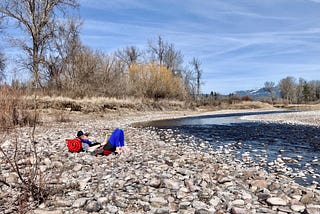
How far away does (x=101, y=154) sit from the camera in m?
8.16

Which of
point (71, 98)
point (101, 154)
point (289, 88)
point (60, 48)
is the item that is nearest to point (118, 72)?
point (60, 48)

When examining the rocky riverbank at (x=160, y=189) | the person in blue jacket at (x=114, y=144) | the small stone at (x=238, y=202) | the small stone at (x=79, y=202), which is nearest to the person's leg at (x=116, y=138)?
the person in blue jacket at (x=114, y=144)

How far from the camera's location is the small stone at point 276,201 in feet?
15.3

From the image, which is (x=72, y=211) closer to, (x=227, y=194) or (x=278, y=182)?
(x=227, y=194)

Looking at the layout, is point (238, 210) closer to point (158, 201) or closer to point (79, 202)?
point (158, 201)

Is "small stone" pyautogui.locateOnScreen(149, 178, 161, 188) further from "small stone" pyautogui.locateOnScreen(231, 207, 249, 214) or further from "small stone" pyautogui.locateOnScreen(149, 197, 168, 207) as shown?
"small stone" pyautogui.locateOnScreen(231, 207, 249, 214)

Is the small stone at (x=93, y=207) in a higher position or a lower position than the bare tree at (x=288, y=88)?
lower

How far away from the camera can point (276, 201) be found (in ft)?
15.5

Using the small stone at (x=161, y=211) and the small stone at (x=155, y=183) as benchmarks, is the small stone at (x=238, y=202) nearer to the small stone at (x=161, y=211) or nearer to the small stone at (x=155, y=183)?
the small stone at (x=161, y=211)

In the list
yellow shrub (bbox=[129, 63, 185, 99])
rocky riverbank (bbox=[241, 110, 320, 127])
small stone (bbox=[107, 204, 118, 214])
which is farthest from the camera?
yellow shrub (bbox=[129, 63, 185, 99])

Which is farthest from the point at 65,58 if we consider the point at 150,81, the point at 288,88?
the point at 288,88

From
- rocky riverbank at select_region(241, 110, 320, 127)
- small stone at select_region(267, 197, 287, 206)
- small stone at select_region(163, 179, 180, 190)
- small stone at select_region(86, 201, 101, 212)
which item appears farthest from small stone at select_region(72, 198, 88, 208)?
rocky riverbank at select_region(241, 110, 320, 127)

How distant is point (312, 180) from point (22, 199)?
6512 mm

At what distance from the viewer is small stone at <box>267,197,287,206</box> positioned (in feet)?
15.3
